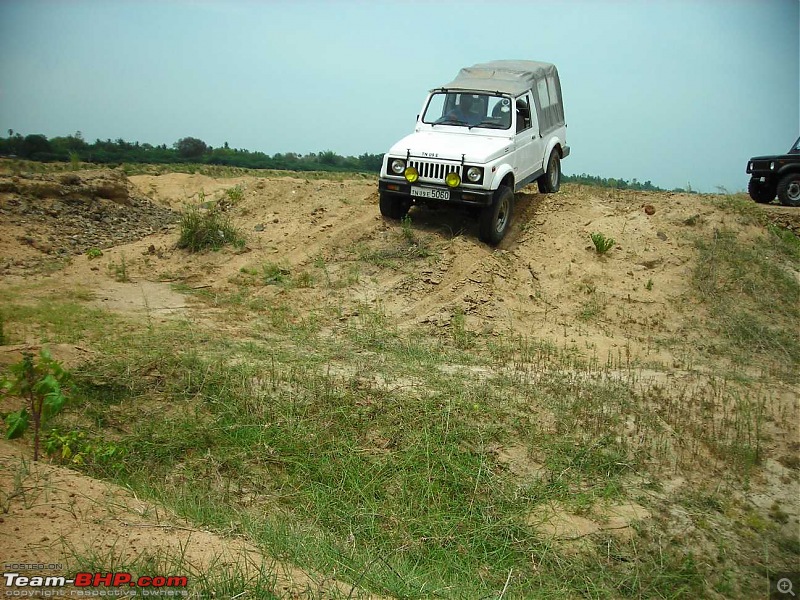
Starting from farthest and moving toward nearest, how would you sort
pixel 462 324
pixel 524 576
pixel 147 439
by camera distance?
1. pixel 462 324
2. pixel 147 439
3. pixel 524 576

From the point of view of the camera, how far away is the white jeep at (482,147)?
971 centimetres

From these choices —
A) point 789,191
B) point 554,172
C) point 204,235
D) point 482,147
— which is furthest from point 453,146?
point 789,191

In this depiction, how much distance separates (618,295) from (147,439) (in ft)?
21.4

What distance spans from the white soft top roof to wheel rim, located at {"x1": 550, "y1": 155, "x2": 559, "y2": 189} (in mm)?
1476

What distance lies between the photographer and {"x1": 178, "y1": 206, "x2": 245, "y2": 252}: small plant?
11.1 m

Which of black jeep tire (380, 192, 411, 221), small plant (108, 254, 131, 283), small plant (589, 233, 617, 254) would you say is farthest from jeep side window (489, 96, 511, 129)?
small plant (108, 254, 131, 283)

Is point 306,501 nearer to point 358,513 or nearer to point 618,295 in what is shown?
point 358,513

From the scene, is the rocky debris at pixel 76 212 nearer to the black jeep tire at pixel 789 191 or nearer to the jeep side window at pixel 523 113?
the jeep side window at pixel 523 113

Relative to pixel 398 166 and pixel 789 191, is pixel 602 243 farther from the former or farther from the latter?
pixel 789 191

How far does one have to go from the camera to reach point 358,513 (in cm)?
476

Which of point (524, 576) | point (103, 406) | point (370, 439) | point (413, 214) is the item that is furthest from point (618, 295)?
point (103, 406)

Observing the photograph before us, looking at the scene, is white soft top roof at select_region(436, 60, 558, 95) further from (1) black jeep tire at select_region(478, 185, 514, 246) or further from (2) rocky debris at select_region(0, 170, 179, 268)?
(2) rocky debris at select_region(0, 170, 179, 268)

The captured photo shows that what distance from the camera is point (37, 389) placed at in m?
4.46

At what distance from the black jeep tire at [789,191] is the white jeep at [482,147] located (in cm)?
457
